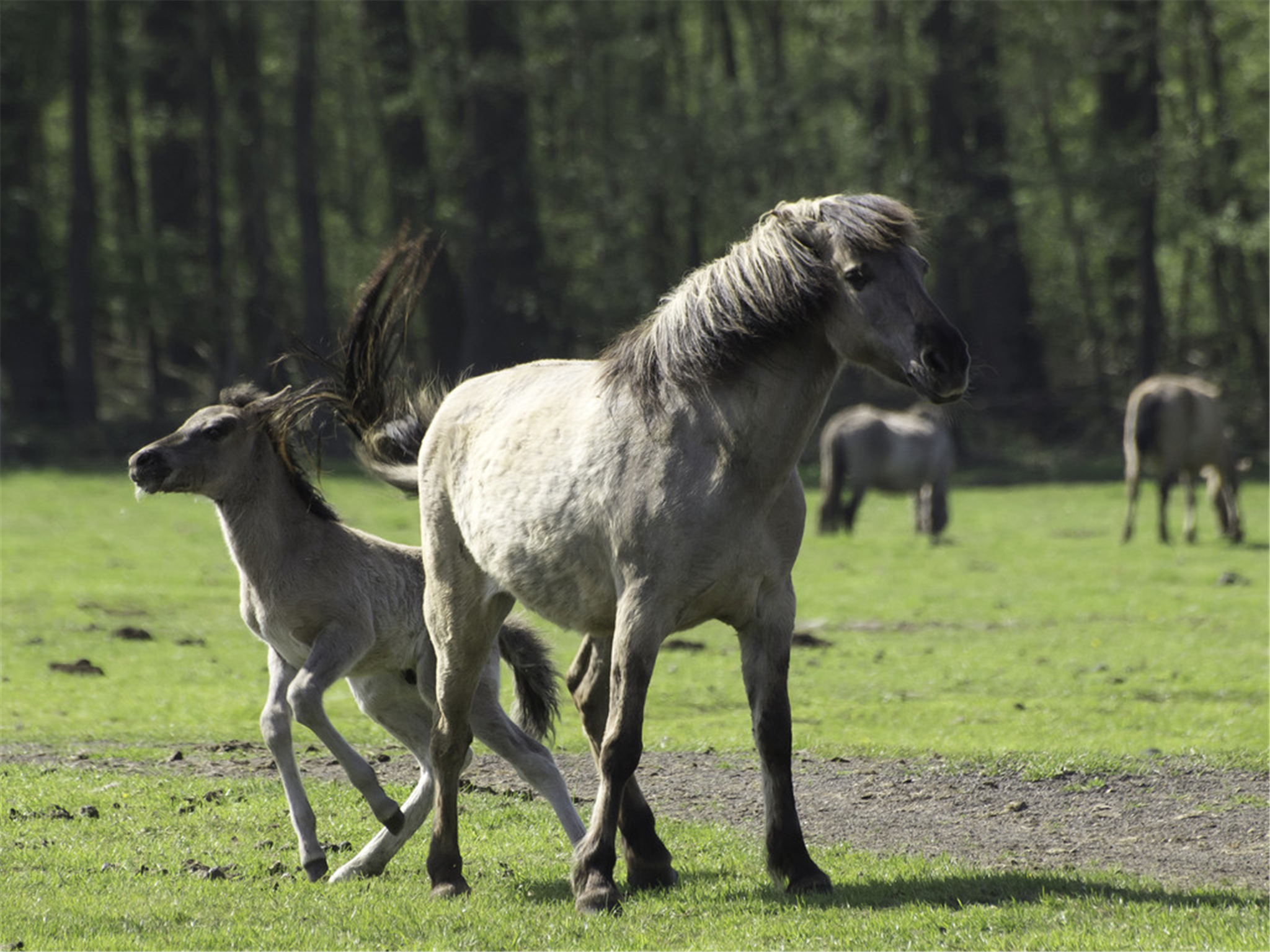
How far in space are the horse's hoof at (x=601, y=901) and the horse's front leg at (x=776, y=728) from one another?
26.5 inches

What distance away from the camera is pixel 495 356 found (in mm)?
36719

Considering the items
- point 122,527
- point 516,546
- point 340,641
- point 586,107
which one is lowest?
point 122,527

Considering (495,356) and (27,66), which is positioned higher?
(27,66)

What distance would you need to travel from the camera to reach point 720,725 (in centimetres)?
1081

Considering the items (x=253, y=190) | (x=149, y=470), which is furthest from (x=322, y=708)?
(x=253, y=190)

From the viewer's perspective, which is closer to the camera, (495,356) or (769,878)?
(769,878)

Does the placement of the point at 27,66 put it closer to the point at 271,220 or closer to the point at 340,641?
the point at 271,220

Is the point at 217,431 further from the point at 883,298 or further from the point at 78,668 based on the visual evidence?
the point at 78,668

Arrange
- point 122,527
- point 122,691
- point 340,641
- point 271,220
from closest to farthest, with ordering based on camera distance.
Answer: point 340,641 → point 122,691 → point 122,527 → point 271,220

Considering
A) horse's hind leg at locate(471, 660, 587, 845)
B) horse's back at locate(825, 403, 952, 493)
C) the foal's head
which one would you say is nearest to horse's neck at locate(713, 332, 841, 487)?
horse's hind leg at locate(471, 660, 587, 845)

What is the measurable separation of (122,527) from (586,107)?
815 inches

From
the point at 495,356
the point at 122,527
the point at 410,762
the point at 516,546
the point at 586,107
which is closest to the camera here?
the point at 516,546

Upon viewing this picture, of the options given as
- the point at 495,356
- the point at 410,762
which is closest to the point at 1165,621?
the point at 410,762

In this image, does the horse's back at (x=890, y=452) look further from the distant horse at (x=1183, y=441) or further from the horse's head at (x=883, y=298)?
the horse's head at (x=883, y=298)
